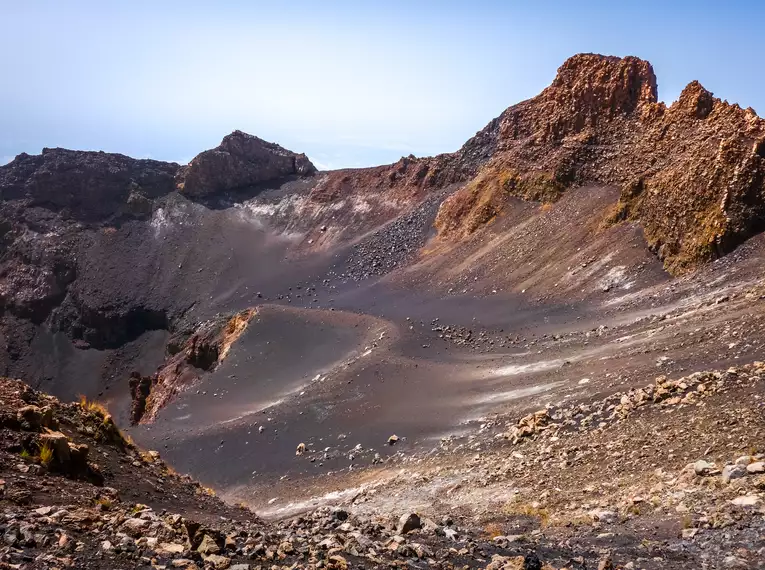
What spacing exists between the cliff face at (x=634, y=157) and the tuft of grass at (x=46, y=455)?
29.0 metres

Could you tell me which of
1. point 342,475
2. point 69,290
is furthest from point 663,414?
point 69,290

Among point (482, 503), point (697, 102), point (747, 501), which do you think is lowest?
point (482, 503)

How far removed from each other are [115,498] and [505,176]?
4528cm

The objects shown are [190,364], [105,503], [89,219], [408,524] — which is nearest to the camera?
[105,503]

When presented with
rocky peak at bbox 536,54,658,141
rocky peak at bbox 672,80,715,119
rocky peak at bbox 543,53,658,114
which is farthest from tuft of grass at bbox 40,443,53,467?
rocky peak at bbox 543,53,658,114

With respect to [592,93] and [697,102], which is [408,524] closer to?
[697,102]

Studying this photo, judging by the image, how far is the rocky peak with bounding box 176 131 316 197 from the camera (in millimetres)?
68250

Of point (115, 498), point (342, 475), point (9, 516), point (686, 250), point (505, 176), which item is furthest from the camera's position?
point (505, 176)

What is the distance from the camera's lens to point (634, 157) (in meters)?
42.3

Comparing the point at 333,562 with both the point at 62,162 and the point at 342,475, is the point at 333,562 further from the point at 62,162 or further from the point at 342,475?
the point at 62,162

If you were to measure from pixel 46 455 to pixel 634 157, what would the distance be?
41755 millimetres

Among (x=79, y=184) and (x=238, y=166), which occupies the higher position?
(x=79, y=184)

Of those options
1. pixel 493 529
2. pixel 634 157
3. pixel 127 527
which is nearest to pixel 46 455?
pixel 127 527

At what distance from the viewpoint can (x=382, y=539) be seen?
866 cm
